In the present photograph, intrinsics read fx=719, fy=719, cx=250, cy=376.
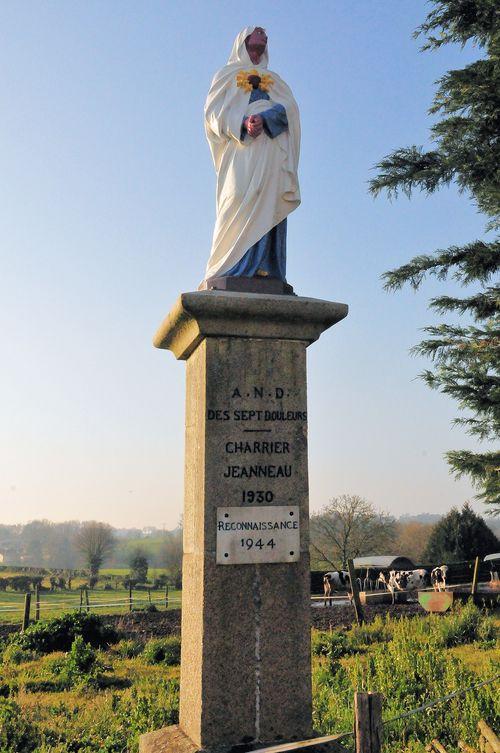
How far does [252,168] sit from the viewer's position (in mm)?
5762

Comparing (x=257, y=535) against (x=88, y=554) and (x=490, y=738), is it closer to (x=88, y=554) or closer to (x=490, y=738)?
(x=490, y=738)

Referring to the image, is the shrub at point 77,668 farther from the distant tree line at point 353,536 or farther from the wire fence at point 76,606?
the distant tree line at point 353,536

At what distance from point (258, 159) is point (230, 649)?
3.71 meters

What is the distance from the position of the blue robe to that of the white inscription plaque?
71.9 inches

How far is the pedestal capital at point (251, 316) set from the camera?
5.07 m

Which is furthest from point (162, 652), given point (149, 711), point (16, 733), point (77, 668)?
point (16, 733)

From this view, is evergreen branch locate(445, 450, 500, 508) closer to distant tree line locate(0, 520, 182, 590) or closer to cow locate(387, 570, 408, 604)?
cow locate(387, 570, 408, 604)

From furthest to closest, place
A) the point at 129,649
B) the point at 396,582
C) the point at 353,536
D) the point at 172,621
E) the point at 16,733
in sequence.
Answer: the point at 353,536 < the point at 396,582 < the point at 172,621 < the point at 129,649 < the point at 16,733

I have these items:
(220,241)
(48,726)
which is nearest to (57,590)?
(48,726)

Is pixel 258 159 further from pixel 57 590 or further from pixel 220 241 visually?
pixel 57 590

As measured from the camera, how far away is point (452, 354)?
554 inches

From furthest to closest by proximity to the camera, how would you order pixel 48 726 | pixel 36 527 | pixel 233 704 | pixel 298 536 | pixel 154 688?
pixel 36 527
pixel 154 688
pixel 48 726
pixel 298 536
pixel 233 704

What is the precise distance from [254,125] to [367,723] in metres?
4.34

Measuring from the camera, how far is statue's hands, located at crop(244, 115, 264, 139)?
18.7 ft
